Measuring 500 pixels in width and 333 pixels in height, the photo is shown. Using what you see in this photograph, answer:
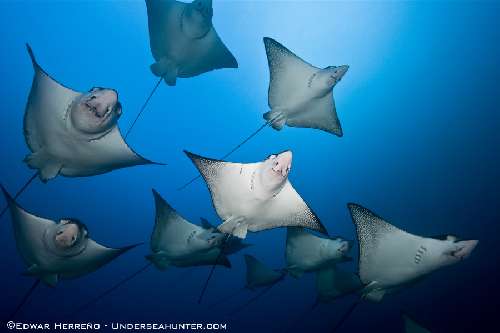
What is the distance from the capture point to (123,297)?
8570 millimetres

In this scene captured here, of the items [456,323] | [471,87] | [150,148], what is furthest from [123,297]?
[456,323]

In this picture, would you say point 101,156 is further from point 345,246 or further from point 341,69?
point 345,246

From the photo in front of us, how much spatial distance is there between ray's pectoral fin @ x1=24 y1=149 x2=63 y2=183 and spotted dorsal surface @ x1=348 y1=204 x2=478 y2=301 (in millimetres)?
3050

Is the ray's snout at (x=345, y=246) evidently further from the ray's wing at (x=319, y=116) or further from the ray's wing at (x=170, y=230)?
the ray's wing at (x=170, y=230)

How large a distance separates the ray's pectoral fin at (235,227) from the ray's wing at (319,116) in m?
1.44

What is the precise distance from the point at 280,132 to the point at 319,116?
1.13 meters

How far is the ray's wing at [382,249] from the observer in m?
3.45

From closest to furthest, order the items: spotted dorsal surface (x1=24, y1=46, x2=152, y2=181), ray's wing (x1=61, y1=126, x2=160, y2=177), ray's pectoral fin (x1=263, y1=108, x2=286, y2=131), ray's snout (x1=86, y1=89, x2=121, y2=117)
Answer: ray's snout (x1=86, y1=89, x2=121, y2=117) → spotted dorsal surface (x1=24, y1=46, x2=152, y2=181) → ray's wing (x1=61, y1=126, x2=160, y2=177) → ray's pectoral fin (x1=263, y1=108, x2=286, y2=131)

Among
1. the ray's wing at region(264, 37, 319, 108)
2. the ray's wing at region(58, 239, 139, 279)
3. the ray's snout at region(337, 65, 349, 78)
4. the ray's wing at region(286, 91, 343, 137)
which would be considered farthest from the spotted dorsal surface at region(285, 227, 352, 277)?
the ray's wing at region(58, 239, 139, 279)

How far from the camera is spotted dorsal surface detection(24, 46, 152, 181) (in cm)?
290

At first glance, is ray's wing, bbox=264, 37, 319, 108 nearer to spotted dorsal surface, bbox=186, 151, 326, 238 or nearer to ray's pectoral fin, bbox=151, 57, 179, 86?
ray's pectoral fin, bbox=151, 57, 179, 86

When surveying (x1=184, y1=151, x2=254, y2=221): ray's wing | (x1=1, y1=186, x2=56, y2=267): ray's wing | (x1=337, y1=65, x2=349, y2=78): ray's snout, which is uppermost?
(x1=337, y1=65, x2=349, y2=78): ray's snout

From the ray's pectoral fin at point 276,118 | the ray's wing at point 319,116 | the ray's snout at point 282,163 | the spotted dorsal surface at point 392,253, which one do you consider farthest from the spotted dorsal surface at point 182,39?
the spotted dorsal surface at point 392,253

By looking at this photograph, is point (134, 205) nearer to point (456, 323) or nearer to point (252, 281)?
point (252, 281)
